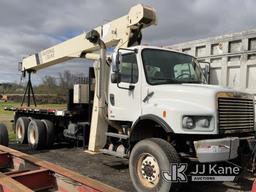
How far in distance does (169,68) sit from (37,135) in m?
5.19

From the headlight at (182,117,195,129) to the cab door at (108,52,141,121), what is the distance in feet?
4.17

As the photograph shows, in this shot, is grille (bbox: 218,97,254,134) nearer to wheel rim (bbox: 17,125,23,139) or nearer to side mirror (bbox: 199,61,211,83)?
side mirror (bbox: 199,61,211,83)

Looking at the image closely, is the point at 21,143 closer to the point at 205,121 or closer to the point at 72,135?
the point at 72,135

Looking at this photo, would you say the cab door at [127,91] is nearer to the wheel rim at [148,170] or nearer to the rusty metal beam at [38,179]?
the wheel rim at [148,170]

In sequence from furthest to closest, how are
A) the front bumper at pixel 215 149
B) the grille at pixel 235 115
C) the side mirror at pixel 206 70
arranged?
the side mirror at pixel 206 70
the grille at pixel 235 115
the front bumper at pixel 215 149

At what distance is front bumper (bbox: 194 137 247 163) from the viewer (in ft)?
17.3

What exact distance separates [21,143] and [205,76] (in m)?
6.94

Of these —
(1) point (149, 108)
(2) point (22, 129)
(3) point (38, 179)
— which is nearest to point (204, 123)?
(1) point (149, 108)

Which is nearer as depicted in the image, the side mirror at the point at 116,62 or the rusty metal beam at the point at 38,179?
the rusty metal beam at the point at 38,179

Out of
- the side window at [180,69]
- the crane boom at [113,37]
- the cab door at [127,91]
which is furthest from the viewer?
the crane boom at [113,37]

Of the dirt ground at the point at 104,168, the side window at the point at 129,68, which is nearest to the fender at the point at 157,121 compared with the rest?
the side window at the point at 129,68

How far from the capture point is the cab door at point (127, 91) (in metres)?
6.76

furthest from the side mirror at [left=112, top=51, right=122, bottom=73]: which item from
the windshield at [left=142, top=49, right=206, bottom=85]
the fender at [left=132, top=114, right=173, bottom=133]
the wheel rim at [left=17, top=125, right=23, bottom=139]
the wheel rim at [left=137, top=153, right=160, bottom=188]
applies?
the wheel rim at [left=17, top=125, right=23, bottom=139]

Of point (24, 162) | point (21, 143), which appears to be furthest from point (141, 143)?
point (21, 143)
